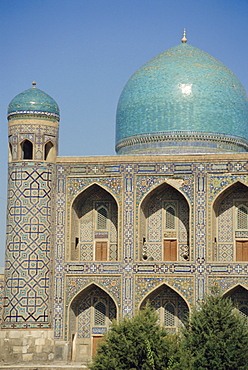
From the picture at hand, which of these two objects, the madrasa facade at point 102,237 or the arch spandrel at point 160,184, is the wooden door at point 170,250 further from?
the arch spandrel at point 160,184

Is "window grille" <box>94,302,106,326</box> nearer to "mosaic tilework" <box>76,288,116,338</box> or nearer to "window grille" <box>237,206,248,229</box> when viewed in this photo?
"mosaic tilework" <box>76,288,116,338</box>

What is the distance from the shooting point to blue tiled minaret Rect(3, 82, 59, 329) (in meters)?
23.4


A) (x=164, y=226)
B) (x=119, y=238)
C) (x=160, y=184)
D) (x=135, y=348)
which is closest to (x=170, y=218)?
(x=164, y=226)

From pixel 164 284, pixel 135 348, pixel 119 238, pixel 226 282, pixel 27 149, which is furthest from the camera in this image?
pixel 27 149

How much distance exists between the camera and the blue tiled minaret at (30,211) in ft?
76.8

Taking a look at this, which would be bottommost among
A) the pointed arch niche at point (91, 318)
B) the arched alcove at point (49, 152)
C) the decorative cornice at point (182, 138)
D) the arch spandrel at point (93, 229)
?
the pointed arch niche at point (91, 318)

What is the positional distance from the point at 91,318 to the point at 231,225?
4.47 m

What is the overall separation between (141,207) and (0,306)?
4.89 m

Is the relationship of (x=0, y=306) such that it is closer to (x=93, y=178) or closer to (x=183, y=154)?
(x=93, y=178)

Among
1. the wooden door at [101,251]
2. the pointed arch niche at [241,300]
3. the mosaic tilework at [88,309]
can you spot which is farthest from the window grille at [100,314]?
the pointed arch niche at [241,300]

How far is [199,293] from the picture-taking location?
23297 millimetres

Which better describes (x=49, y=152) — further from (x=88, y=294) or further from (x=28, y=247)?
(x=88, y=294)

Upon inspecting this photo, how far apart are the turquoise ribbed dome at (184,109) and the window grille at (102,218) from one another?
95.4 inches

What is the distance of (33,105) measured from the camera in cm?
2423
